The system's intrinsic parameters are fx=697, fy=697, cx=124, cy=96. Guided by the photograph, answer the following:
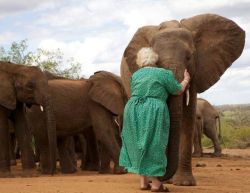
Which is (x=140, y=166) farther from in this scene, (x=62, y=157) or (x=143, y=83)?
(x=62, y=157)

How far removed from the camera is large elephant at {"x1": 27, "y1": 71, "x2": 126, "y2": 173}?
1333cm

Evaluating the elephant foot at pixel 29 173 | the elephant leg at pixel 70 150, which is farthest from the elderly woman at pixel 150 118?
the elephant leg at pixel 70 150

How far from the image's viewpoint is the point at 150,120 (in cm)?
812

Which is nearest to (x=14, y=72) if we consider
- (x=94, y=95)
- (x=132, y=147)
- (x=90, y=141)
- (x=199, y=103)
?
(x=94, y=95)

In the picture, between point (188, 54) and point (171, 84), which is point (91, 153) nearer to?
point (188, 54)

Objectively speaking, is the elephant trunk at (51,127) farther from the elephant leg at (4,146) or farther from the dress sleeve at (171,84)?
the dress sleeve at (171,84)

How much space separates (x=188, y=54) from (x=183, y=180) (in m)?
1.69

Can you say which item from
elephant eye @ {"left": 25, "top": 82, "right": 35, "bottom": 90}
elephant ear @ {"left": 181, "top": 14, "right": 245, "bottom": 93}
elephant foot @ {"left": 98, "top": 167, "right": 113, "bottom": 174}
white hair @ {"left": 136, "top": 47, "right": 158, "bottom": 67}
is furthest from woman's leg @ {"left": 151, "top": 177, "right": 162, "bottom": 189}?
elephant foot @ {"left": 98, "top": 167, "right": 113, "bottom": 174}

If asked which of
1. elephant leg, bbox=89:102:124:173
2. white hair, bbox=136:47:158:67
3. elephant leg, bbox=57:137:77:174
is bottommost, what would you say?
elephant leg, bbox=57:137:77:174

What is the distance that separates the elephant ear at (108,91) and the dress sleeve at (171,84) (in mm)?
5275

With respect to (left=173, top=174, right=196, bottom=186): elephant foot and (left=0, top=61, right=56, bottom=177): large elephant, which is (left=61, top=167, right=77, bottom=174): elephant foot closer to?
(left=0, top=61, right=56, bottom=177): large elephant

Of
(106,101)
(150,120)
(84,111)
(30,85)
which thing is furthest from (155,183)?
(84,111)

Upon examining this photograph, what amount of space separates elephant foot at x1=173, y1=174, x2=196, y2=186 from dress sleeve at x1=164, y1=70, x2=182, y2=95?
162 cm

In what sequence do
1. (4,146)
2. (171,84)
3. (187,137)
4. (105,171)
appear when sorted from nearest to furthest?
(171,84), (187,137), (4,146), (105,171)
